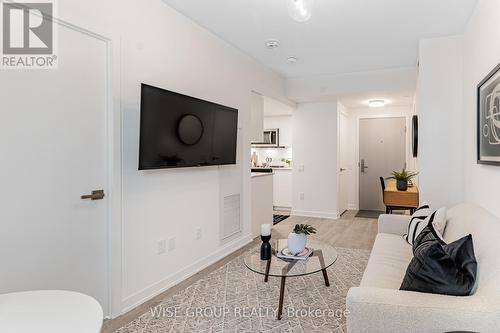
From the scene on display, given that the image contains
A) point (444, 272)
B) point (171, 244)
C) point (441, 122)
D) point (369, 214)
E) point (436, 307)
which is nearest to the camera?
point (436, 307)

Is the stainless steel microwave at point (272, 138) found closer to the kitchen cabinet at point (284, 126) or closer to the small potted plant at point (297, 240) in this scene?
the kitchen cabinet at point (284, 126)

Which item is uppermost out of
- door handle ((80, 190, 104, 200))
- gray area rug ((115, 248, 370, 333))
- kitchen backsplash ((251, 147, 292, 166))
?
kitchen backsplash ((251, 147, 292, 166))

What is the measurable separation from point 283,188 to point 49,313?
622 centimetres

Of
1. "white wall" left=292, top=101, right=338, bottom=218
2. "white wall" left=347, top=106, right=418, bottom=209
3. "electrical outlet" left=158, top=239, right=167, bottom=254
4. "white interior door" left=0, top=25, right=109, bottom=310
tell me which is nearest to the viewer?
"white interior door" left=0, top=25, right=109, bottom=310

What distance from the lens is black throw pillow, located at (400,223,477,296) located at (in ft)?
4.99

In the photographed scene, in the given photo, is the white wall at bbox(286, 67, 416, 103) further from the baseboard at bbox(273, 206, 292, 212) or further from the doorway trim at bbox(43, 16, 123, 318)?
the doorway trim at bbox(43, 16, 123, 318)

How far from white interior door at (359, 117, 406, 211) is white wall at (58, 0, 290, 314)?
13.3ft

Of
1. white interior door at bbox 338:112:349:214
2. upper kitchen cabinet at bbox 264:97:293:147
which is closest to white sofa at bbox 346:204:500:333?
white interior door at bbox 338:112:349:214

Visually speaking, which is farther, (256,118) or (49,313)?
(256,118)

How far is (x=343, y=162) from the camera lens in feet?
22.8

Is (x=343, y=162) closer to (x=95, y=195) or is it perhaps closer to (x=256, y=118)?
(x=256, y=118)

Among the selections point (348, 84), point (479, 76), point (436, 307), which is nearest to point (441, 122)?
point (479, 76)

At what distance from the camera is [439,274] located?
1.55 m

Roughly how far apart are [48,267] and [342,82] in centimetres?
467
